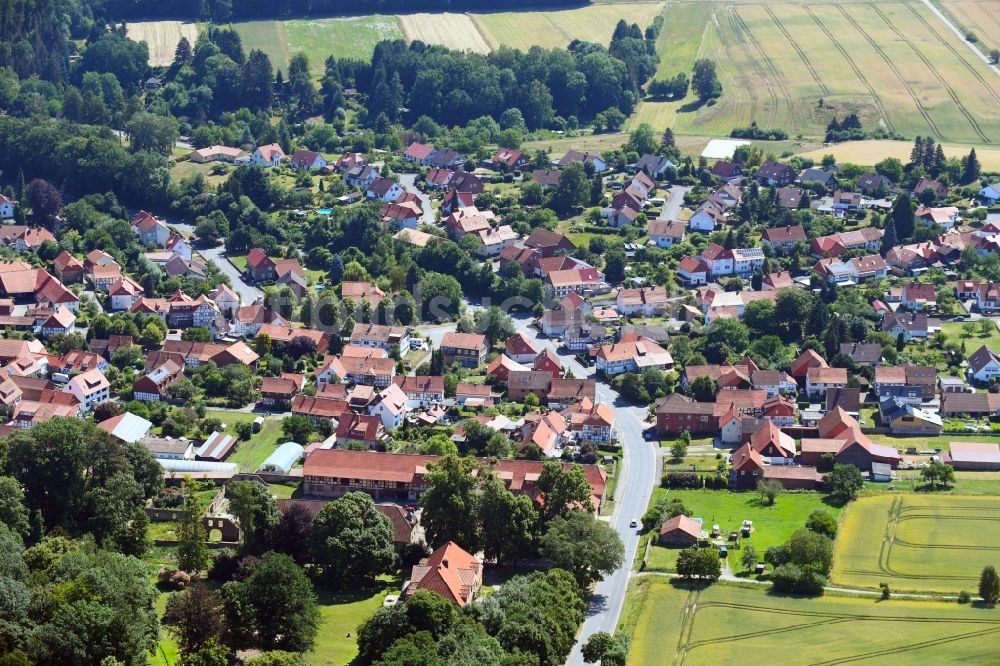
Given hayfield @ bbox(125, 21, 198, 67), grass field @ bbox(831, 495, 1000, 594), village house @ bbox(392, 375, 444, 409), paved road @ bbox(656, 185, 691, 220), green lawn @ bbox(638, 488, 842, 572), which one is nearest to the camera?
grass field @ bbox(831, 495, 1000, 594)

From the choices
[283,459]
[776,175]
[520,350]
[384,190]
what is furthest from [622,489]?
[776,175]

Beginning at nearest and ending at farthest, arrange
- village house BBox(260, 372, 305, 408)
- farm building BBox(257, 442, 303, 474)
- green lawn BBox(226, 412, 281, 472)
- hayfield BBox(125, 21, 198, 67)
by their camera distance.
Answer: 1. farm building BBox(257, 442, 303, 474)
2. green lawn BBox(226, 412, 281, 472)
3. village house BBox(260, 372, 305, 408)
4. hayfield BBox(125, 21, 198, 67)

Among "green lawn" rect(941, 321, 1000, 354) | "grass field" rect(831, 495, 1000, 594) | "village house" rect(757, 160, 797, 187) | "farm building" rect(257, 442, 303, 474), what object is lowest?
"farm building" rect(257, 442, 303, 474)

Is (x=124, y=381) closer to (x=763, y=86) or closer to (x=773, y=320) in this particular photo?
(x=773, y=320)

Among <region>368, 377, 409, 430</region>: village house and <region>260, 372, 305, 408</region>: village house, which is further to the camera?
<region>260, 372, 305, 408</region>: village house

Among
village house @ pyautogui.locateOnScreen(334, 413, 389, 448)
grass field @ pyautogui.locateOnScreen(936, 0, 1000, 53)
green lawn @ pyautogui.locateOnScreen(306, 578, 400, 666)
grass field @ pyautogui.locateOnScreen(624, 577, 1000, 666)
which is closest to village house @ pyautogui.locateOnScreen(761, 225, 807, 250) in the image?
village house @ pyautogui.locateOnScreen(334, 413, 389, 448)

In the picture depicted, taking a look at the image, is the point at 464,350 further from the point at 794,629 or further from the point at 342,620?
the point at 794,629

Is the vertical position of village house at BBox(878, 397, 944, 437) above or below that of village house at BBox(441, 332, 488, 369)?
above

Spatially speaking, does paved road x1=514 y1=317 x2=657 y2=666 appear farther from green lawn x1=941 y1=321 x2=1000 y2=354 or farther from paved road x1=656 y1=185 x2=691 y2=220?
paved road x1=656 y1=185 x2=691 y2=220

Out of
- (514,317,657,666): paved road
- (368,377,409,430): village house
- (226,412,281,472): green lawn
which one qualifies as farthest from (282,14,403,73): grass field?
(226,412,281,472): green lawn
